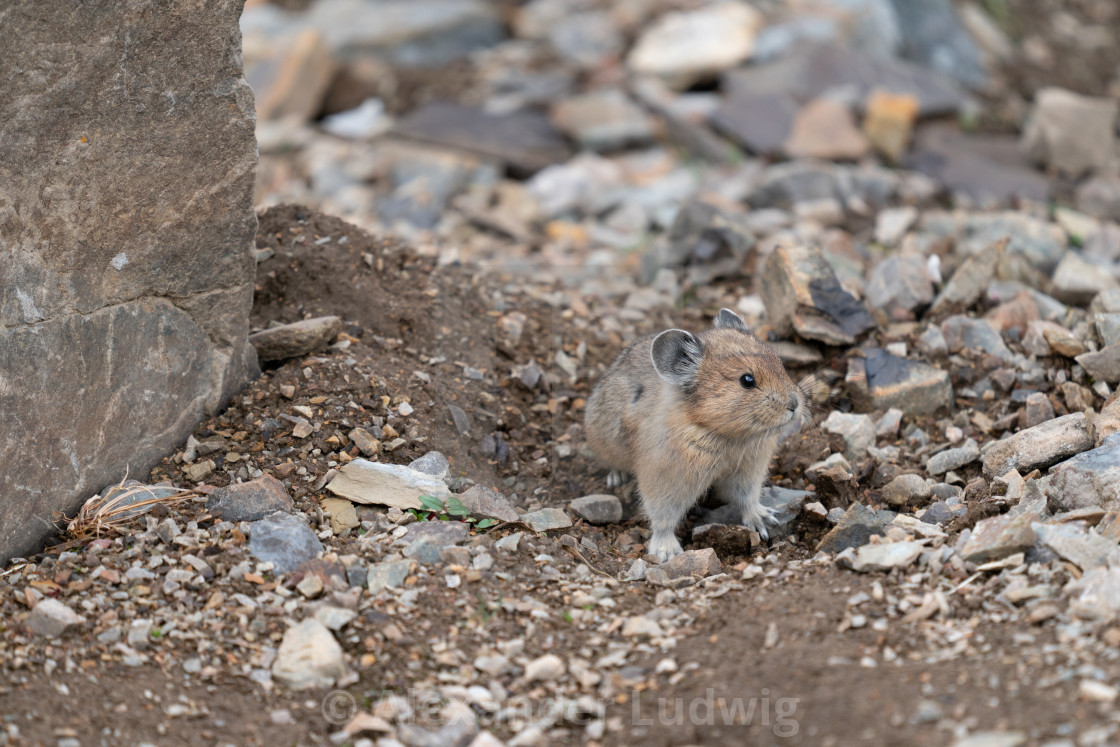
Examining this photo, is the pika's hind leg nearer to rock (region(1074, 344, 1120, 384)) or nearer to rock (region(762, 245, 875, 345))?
rock (region(762, 245, 875, 345))

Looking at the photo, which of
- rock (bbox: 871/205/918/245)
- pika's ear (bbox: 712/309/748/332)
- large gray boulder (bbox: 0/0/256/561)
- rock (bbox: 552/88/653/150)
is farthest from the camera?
rock (bbox: 552/88/653/150)

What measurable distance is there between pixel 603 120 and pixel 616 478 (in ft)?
25.3

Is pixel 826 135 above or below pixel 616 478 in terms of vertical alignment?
above

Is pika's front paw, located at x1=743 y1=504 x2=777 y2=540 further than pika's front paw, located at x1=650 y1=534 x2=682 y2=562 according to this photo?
Yes

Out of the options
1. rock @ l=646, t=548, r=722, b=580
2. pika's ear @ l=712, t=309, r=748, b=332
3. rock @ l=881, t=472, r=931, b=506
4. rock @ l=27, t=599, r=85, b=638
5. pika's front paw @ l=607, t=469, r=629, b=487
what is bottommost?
pika's front paw @ l=607, t=469, r=629, b=487

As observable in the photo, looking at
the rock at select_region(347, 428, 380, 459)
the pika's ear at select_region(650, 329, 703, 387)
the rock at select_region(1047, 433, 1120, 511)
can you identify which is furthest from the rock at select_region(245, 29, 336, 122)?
the rock at select_region(1047, 433, 1120, 511)

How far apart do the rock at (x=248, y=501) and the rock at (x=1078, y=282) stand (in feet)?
20.8

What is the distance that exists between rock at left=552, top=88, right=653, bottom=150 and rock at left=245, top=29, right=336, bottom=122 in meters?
3.75

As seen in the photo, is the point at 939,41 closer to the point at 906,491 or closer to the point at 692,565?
the point at 906,491

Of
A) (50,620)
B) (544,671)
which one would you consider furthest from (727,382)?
(50,620)

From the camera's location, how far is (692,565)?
19.6 feet

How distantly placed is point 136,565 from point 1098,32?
17.5 meters

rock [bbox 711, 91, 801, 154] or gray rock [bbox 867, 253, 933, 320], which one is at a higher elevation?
gray rock [bbox 867, 253, 933, 320]

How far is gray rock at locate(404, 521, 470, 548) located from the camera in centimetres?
576
